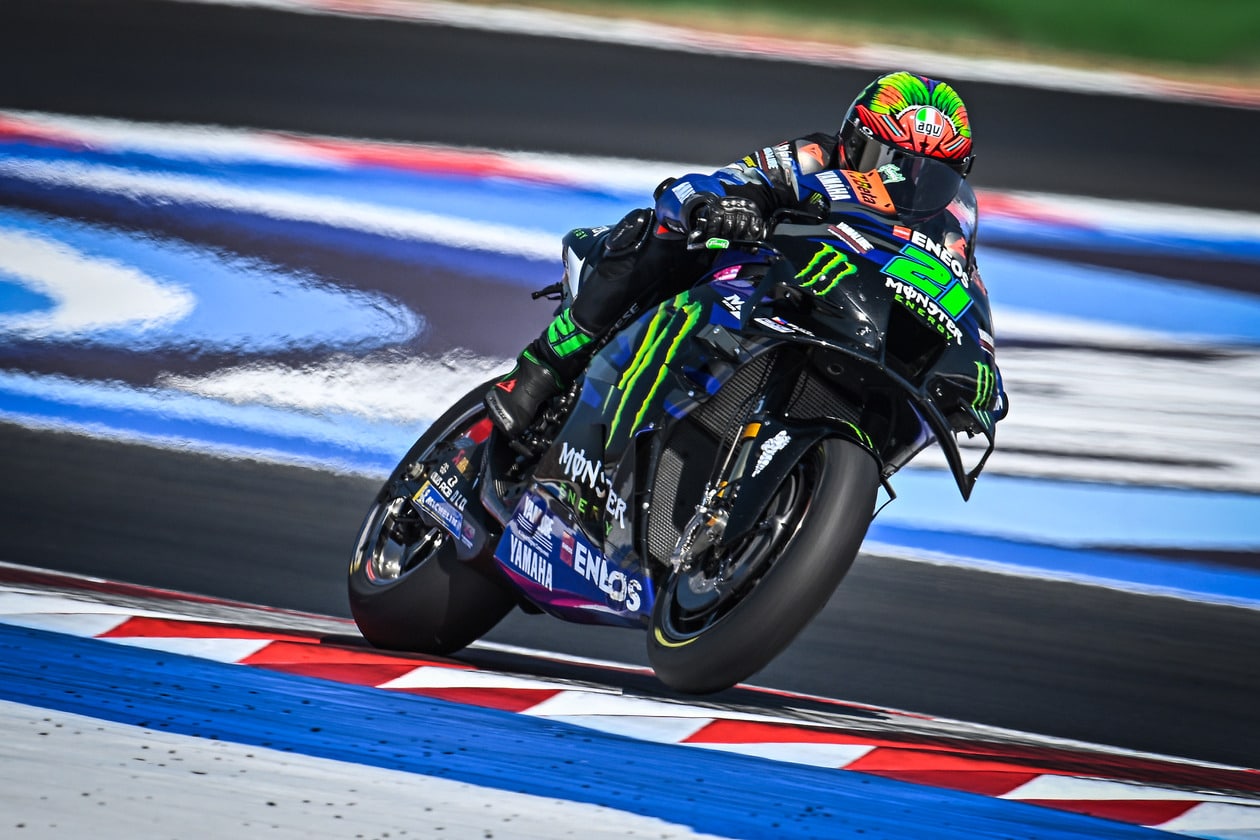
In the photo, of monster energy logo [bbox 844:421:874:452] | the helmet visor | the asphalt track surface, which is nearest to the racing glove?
the helmet visor

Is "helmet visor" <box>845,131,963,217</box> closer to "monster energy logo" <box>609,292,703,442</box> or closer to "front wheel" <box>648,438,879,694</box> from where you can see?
"monster energy logo" <box>609,292,703,442</box>

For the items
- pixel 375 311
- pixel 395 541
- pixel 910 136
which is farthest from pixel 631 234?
pixel 375 311

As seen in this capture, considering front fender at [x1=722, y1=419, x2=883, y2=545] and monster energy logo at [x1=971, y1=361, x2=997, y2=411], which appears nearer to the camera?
front fender at [x1=722, y1=419, x2=883, y2=545]

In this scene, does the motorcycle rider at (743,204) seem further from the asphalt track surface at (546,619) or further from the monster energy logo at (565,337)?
the asphalt track surface at (546,619)

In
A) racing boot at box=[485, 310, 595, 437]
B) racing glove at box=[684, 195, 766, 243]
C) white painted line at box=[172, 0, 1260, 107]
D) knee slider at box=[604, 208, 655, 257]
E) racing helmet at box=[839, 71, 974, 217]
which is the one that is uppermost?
white painted line at box=[172, 0, 1260, 107]

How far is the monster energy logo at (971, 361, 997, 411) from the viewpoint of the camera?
3.60 meters

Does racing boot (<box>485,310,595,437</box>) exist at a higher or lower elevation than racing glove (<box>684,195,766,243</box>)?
lower

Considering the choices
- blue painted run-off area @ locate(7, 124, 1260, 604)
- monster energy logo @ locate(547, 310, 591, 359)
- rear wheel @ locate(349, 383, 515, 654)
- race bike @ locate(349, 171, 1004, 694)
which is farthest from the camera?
blue painted run-off area @ locate(7, 124, 1260, 604)

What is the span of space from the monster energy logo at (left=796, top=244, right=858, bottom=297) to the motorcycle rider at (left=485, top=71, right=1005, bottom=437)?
0.20 m

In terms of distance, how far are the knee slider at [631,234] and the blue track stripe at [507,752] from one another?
1298 mm

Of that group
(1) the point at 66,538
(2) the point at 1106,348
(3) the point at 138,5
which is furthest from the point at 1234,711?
(3) the point at 138,5

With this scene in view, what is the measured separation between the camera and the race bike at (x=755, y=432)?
3422 mm

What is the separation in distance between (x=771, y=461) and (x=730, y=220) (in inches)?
24.7

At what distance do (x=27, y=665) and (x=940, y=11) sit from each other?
6041mm
